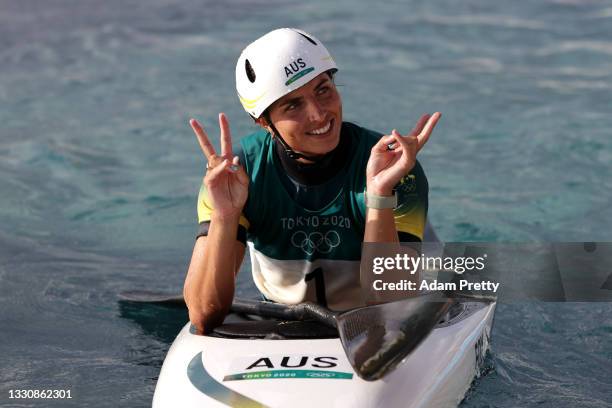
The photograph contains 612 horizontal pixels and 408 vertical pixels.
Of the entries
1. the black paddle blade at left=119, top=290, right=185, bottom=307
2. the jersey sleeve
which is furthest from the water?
the jersey sleeve

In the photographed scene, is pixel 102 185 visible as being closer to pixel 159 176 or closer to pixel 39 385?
pixel 159 176

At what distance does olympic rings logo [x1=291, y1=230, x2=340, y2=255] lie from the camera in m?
4.77

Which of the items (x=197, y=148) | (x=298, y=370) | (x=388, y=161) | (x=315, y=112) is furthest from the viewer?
(x=197, y=148)

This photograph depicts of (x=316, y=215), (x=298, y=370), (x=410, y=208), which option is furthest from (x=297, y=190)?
(x=298, y=370)

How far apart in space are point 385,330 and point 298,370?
38 centimetres

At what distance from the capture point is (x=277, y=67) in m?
4.54

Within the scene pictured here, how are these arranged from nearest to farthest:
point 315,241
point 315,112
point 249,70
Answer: point 315,112 → point 249,70 → point 315,241

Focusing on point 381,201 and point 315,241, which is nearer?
point 381,201

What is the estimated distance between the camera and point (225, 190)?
439cm

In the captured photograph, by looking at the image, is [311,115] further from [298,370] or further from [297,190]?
[298,370]

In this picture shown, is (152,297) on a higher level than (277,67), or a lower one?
lower

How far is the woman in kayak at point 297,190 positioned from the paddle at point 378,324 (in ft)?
0.79

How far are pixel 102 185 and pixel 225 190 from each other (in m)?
4.37

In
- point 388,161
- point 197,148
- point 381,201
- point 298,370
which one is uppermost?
point 388,161
